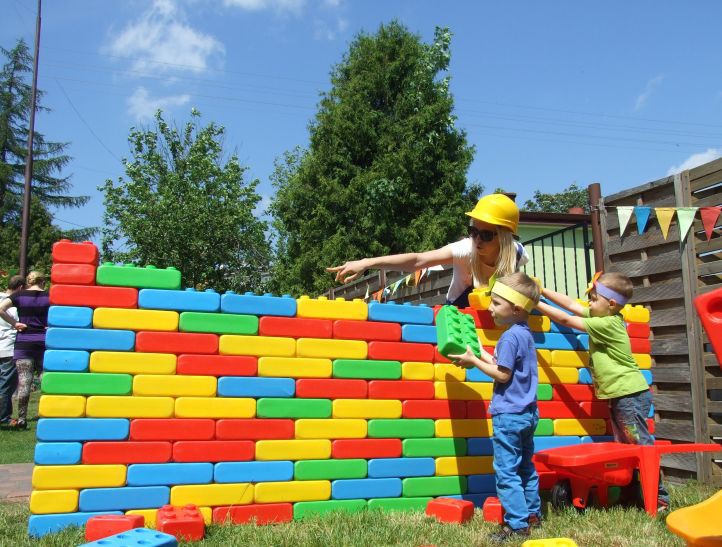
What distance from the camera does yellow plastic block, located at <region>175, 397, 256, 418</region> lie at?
329 centimetres

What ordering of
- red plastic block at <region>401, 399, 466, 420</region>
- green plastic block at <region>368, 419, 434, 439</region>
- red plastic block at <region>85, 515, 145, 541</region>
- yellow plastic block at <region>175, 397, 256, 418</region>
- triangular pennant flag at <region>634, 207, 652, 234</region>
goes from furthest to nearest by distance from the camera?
triangular pennant flag at <region>634, 207, 652, 234</region>, red plastic block at <region>401, 399, 466, 420</region>, green plastic block at <region>368, 419, 434, 439</region>, yellow plastic block at <region>175, 397, 256, 418</region>, red plastic block at <region>85, 515, 145, 541</region>

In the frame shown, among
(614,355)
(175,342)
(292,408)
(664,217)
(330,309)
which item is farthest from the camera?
(664,217)

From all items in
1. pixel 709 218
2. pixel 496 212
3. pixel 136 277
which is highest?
pixel 709 218

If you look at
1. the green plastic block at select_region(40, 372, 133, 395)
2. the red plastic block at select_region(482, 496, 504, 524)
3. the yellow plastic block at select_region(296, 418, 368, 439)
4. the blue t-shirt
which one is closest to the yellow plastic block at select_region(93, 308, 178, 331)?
the green plastic block at select_region(40, 372, 133, 395)

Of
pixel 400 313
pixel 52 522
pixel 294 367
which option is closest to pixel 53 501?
pixel 52 522

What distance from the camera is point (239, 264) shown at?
19.6 m

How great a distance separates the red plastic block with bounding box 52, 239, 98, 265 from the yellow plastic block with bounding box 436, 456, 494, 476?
2.36m

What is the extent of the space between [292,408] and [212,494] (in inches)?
24.4

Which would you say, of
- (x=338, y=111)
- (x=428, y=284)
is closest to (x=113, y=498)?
(x=428, y=284)

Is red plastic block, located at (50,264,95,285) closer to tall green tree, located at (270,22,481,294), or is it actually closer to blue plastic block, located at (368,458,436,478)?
blue plastic block, located at (368,458,436,478)

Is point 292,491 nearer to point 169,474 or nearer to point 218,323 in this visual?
point 169,474

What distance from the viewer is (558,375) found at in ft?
14.2

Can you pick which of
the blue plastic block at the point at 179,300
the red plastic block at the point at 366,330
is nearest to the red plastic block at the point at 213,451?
the blue plastic block at the point at 179,300

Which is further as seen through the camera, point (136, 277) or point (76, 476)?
point (136, 277)
